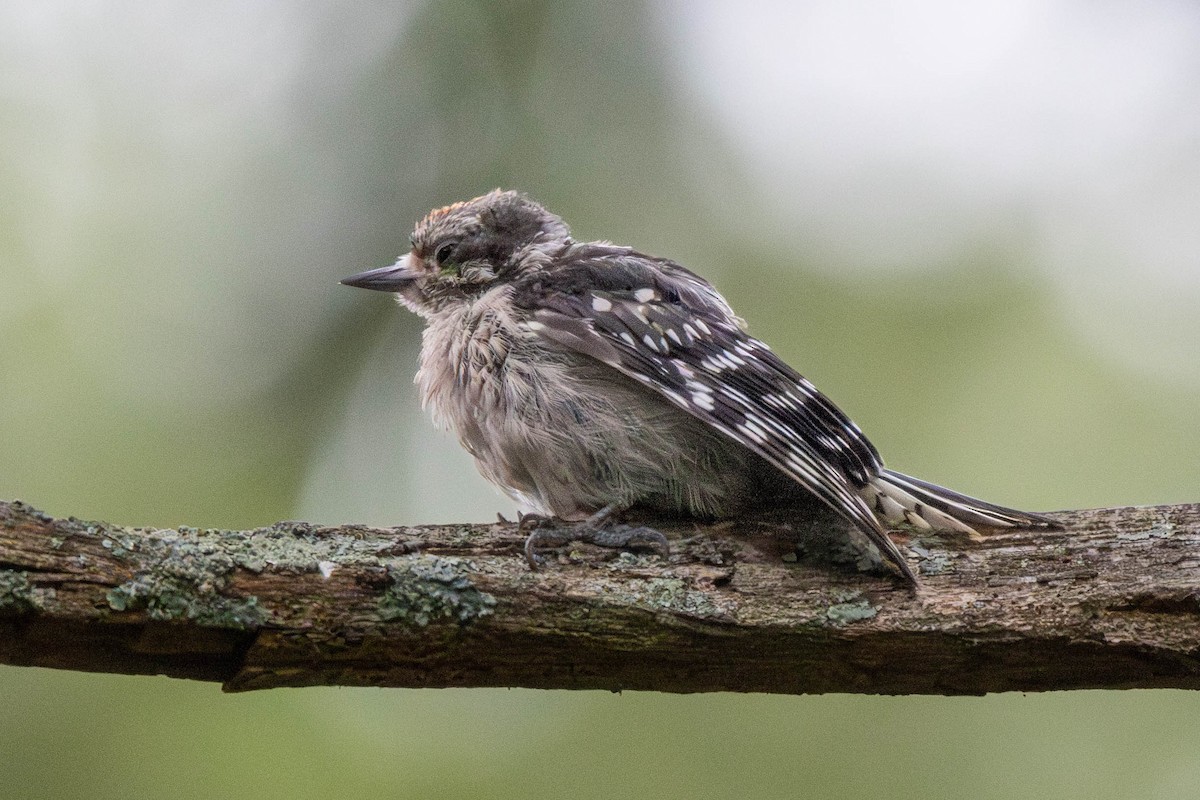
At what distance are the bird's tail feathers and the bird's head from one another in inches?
64.3

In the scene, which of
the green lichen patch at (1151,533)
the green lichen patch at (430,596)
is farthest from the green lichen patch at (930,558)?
the green lichen patch at (430,596)

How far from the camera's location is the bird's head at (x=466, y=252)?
416 cm

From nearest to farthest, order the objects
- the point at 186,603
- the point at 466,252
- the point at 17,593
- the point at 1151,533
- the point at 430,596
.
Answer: the point at 17,593, the point at 186,603, the point at 430,596, the point at 1151,533, the point at 466,252

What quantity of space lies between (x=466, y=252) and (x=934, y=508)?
2169 millimetres

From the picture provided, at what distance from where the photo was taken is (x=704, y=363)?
3.42 meters

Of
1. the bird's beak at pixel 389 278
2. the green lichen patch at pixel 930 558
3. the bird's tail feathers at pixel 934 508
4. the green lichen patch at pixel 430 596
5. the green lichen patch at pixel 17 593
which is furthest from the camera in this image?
the bird's beak at pixel 389 278

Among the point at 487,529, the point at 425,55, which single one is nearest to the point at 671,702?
the point at 487,529

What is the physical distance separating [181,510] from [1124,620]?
13.9 feet

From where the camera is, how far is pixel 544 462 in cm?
334

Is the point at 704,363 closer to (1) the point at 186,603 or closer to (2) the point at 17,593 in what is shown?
(1) the point at 186,603

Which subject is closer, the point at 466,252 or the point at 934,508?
the point at 934,508

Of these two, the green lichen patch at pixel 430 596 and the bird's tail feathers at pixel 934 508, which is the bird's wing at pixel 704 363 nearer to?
the bird's tail feathers at pixel 934 508

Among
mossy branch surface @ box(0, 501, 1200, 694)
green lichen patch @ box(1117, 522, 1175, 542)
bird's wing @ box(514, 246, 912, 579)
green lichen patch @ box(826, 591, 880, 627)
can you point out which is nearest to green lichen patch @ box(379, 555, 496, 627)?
mossy branch surface @ box(0, 501, 1200, 694)

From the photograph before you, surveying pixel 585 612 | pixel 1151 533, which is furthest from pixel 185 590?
pixel 1151 533
